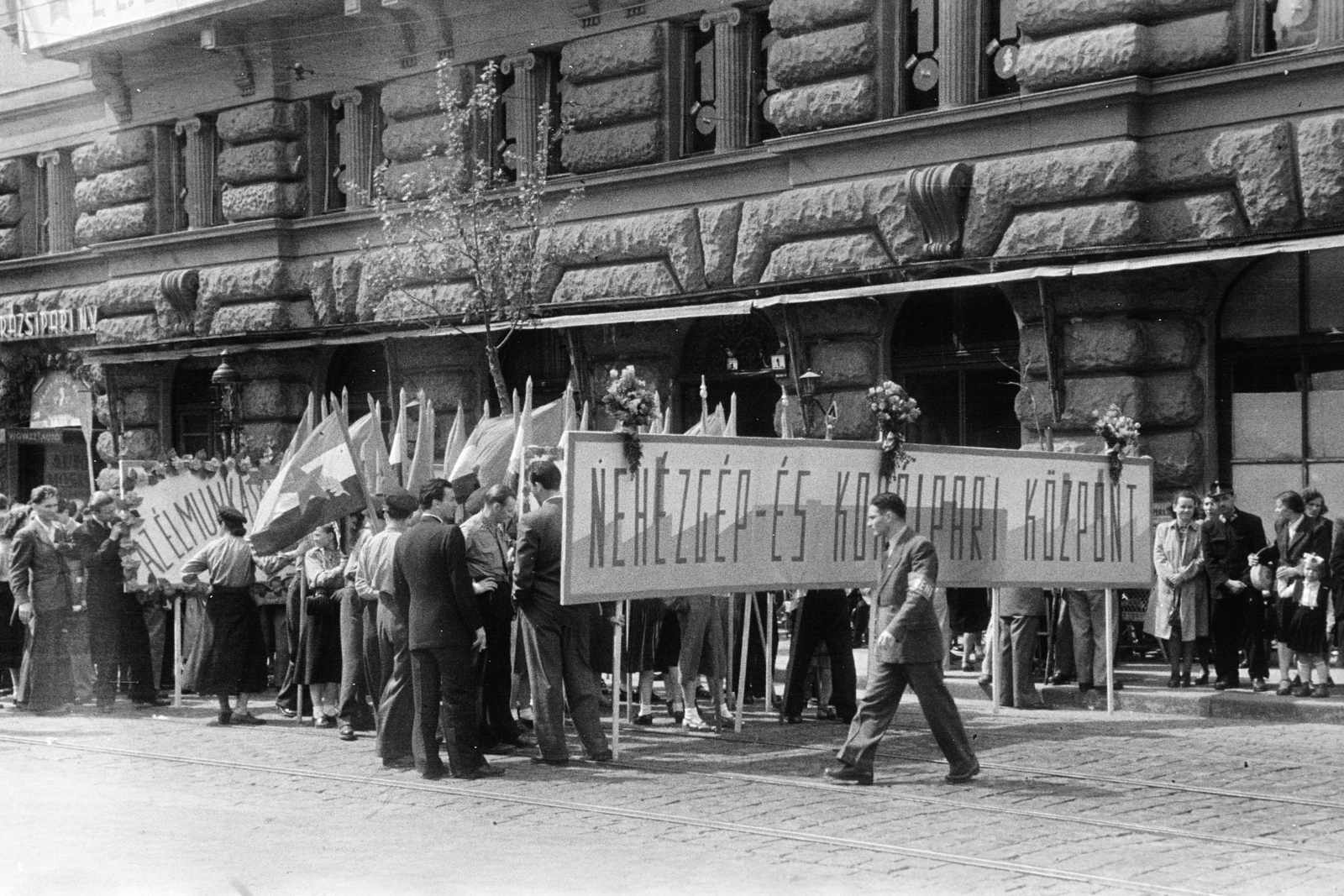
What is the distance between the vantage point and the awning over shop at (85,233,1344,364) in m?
17.4

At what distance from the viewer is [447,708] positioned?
12.1 metres

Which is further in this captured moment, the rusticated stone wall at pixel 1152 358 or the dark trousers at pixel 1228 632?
the rusticated stone wall at pixel 1152 358

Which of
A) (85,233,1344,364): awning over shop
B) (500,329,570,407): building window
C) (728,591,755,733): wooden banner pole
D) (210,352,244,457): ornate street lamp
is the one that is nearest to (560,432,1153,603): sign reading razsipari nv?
(728,591,755,733): wooden banner pole

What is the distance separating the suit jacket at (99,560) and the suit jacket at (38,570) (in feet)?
0.78

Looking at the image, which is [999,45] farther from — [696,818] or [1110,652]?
[696,818]

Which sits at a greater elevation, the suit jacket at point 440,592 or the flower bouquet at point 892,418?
the flower bouquet at point 892,418

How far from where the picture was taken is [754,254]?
21.3 metres

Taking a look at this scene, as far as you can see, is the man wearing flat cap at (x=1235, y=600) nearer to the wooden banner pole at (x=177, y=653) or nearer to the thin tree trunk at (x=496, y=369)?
the thin tree trunk at (x=496, y=369)

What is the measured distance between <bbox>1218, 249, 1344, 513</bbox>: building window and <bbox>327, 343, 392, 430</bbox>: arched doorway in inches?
473

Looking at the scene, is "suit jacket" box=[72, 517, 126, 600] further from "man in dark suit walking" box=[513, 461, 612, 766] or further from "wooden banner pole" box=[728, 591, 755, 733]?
"man in dark suit walking" box=[513, 461, 612, 766]

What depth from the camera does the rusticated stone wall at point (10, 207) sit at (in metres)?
31.2

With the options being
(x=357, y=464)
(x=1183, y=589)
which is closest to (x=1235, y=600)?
(x=1183, y=589)

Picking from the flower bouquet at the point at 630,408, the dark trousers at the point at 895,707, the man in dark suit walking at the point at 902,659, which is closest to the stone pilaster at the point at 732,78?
the flower bouquet at the point at 630,408

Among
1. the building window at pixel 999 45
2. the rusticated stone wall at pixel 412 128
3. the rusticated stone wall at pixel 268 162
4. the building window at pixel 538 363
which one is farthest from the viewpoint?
the rusticated stone wall at pixel 268 162
